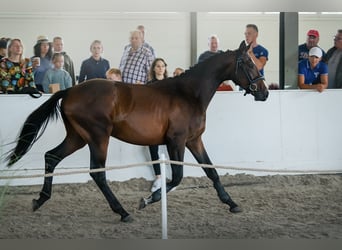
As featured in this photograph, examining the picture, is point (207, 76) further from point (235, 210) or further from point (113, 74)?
point (113, 74)

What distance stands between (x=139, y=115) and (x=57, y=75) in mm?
1480

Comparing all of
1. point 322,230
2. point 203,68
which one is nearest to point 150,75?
point 203,68

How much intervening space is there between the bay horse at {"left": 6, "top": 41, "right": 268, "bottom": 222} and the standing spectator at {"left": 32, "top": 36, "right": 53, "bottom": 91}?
1.16 metres

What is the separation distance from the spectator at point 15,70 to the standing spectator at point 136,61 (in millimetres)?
971

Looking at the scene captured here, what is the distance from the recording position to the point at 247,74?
454 cm

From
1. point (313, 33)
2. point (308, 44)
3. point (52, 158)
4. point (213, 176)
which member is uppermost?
point (313, 33)

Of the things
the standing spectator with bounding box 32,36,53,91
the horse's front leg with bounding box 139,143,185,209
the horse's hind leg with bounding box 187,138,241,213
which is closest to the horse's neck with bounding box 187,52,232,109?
the horse's hind leg with bounding box 187,138,241,213

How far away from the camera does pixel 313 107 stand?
5852mm

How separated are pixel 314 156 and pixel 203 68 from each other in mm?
2016

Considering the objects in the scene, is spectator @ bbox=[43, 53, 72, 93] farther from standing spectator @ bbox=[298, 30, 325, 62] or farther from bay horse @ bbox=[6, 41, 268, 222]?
standing spectator @ bbox=[298, 30, 325, 62]

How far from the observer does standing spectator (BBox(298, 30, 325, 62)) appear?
585 cm

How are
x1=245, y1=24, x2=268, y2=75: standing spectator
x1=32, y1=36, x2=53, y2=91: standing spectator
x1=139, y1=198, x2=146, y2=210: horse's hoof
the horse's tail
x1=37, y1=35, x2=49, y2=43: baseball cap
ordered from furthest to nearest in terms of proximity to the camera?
x1=245, y1=24, x2=268, y2=75: standing spectator
x1=37, y1=35, x2=49, y2=43: baseball cap
x1=32, y1=36, x2=53, y2=91: standing spectator
x1=139, y1=198, x2=146, y2=210: horse's hoof
the horse's tail

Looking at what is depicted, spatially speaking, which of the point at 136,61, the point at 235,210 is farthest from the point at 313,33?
the point at 235,210

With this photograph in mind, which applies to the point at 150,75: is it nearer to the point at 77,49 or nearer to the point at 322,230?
the point at 77,49
